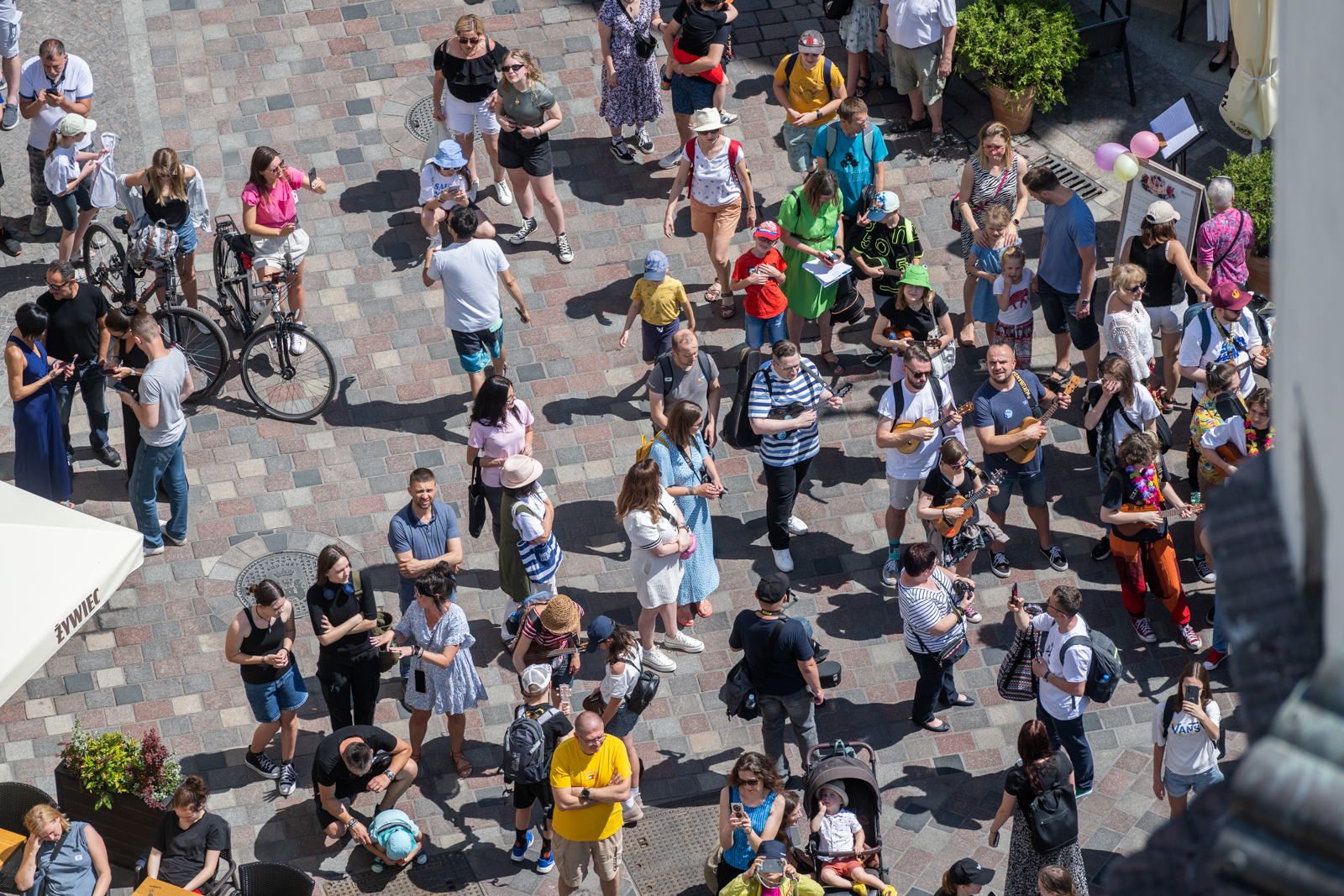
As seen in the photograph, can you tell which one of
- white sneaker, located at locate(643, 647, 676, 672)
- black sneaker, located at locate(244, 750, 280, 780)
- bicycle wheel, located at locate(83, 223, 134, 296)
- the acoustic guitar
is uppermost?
bicycle wheel, located at locate(83, 223, 134, 296)

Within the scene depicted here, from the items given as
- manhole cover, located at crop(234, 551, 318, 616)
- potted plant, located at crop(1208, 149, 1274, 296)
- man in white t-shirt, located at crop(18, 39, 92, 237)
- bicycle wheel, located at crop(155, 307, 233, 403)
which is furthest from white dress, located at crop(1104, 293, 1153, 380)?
man in white t-shirt, located at crop(18, 39, 92, 237)

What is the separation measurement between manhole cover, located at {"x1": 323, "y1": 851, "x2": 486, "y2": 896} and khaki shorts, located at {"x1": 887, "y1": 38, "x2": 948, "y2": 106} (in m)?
8.61

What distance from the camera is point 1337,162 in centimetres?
223

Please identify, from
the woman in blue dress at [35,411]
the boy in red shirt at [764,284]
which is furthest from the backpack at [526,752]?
the woman in blue dress at [35,411]

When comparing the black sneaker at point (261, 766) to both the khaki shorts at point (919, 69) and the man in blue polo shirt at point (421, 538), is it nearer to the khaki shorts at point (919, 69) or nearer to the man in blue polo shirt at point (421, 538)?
the man in blue polo shirt at point (421, 538)

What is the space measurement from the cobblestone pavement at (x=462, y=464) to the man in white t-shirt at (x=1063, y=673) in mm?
524

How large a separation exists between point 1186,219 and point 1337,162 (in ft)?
38.2

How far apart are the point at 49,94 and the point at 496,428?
18.6 feet

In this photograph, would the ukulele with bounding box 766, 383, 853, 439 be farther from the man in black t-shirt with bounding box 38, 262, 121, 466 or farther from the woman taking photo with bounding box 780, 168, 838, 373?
the man in black t-shirt with bounding box 38, 262, 121, 466

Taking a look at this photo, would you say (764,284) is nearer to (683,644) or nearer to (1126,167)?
(683,644)

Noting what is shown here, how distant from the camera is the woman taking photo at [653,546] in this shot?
424 inches

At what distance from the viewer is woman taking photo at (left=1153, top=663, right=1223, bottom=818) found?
9852 mm

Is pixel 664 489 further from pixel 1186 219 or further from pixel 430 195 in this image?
pixel 1186 219

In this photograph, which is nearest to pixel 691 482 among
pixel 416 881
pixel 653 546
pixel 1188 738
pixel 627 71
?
pixel 653 546
